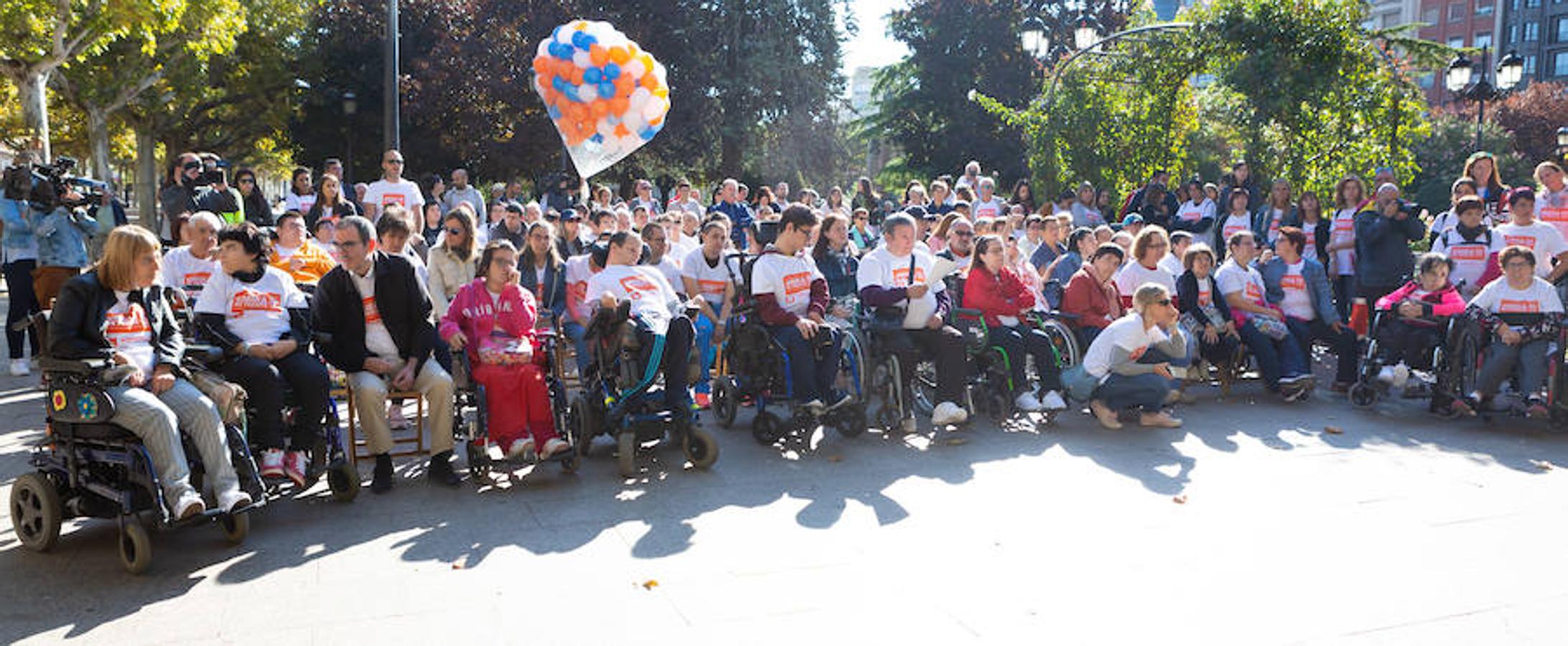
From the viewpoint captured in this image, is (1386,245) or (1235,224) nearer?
(1386,245)

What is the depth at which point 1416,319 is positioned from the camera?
26.3ft

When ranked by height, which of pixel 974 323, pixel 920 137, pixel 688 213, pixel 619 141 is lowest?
pixel 974 323

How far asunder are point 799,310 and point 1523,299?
493cm

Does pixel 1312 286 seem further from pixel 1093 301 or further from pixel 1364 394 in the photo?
pixel 1093 301

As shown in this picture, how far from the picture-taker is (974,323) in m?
7.54

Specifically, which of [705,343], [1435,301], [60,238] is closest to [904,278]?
[705,343]

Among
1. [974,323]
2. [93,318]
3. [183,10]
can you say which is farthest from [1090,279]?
[183,10]

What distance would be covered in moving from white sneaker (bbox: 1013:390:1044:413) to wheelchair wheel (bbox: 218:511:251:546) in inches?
190

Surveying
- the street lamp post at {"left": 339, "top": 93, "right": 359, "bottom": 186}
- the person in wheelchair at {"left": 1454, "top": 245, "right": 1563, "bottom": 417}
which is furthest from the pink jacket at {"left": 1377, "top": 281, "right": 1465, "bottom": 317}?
the street lamp post at {"left": 339, "top": 93, "right": 359, "bottom": 186}

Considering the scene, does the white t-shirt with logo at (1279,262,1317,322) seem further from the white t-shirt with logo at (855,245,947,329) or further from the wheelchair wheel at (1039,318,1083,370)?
the white t-shirt with logo at (855,245,947,329)

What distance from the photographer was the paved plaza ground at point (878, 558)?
12.6 feet

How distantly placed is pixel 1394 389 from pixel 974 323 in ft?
12.4

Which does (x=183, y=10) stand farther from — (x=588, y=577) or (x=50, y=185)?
(x=588, y=577)

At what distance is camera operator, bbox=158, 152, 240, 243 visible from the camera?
29.8ft
